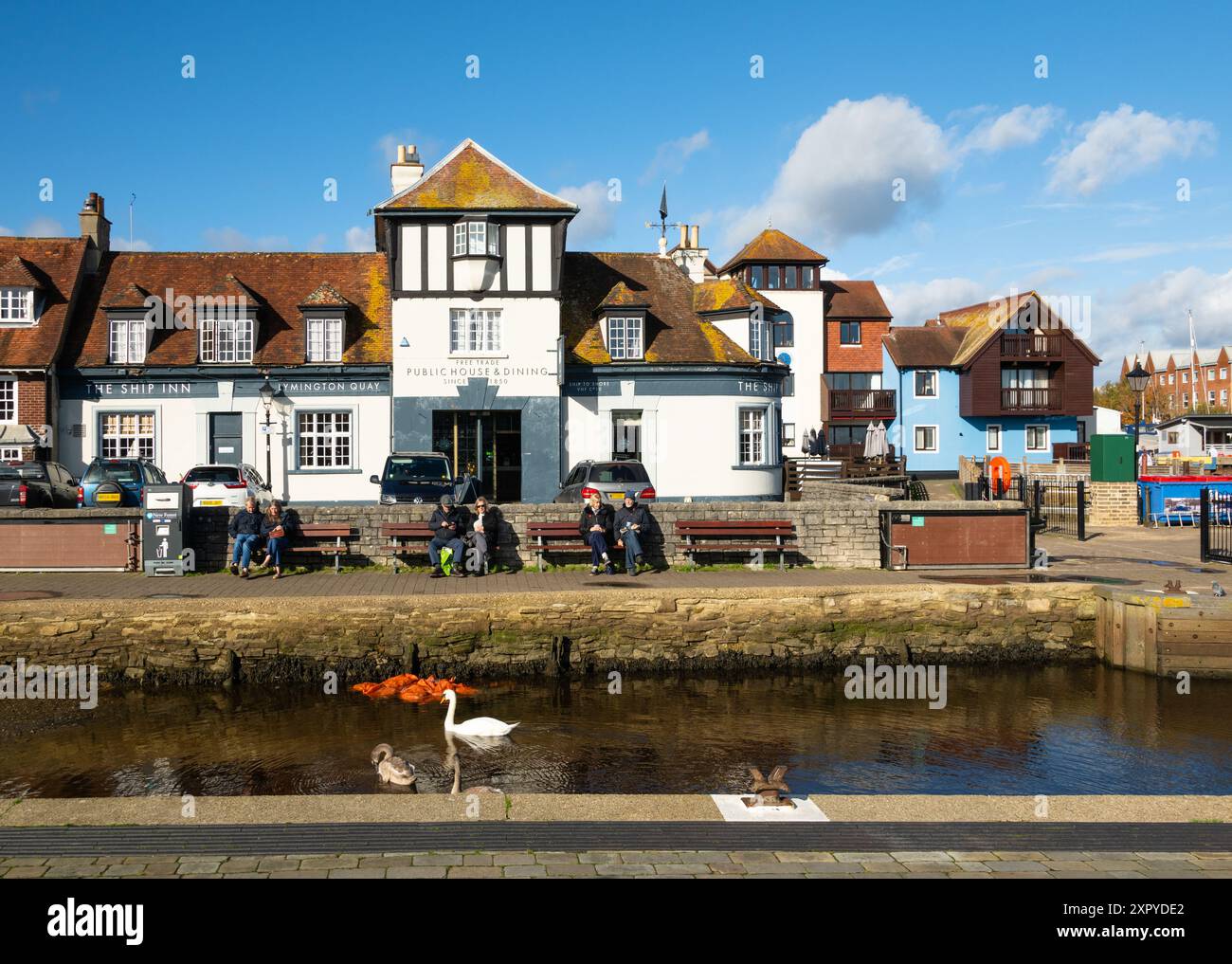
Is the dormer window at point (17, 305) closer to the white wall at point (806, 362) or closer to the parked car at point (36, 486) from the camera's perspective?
the parked car at point (36, 486)

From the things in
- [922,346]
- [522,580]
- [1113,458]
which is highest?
[922,346]

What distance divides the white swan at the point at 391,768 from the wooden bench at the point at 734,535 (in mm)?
9841

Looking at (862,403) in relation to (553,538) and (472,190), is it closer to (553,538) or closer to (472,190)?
(472,190)

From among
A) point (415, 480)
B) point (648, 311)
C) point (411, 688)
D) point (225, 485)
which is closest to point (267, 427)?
point (225, 485)

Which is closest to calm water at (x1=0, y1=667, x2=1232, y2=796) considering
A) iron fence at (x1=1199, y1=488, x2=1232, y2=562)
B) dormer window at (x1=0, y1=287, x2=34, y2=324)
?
iron fence at (x1=1199, y1=488, x2=1232, y2=562)

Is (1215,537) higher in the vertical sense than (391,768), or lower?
higher

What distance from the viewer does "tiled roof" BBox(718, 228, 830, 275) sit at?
2237 inches

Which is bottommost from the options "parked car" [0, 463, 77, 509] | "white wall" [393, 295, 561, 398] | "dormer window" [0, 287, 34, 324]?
"parked car" [0, 463, 77, 509]

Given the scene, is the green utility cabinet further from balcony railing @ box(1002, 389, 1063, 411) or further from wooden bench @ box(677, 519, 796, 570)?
balcony railing @ box(1002, 389, 1063, 411)

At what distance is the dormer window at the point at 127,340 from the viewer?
30453 mm

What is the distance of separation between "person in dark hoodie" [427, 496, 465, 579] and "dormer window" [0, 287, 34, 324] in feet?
61.8

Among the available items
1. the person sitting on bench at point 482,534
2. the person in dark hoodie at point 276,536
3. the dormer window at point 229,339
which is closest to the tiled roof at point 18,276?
the dormer window at point 229,339

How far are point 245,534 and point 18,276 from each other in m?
17.5

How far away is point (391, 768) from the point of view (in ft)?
35.2
